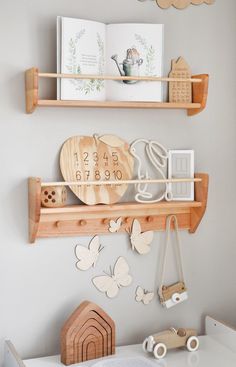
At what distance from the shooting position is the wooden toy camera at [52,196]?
2.18 metres

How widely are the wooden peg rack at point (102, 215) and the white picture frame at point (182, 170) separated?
0.03 meters

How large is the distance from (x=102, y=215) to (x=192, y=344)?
61 centimetres

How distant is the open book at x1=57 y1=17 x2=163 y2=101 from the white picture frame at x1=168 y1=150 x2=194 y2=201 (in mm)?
253

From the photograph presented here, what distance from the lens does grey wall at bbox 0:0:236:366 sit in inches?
87.1

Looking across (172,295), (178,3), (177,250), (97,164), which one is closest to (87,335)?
(172,295)

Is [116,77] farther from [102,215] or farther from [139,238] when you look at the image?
[139,238]

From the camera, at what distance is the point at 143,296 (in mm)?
2428

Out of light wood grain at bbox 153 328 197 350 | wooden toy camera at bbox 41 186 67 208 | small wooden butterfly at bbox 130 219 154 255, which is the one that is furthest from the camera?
small wooden butterfly at bbox 130 219 154 255

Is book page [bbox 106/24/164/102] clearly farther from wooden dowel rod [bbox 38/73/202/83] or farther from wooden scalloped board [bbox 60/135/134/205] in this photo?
wooden scalloped board [bbox 60/135/134/205]

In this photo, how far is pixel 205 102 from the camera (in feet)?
7.70

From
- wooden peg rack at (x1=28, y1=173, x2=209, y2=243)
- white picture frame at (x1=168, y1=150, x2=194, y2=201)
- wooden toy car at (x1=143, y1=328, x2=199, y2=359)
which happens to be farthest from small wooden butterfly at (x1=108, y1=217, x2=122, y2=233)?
wooden toy car at (x1=143, y1=328, x2=199, y2=359)

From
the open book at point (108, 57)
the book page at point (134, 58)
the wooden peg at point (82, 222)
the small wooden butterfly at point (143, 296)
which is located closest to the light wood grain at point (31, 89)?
the open book at point (108, 57)

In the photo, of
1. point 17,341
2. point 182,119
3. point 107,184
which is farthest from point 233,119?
point 17,341

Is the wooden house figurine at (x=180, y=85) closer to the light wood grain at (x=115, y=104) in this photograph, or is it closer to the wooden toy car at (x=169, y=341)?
the light wood grain at (x=115, y=104)
